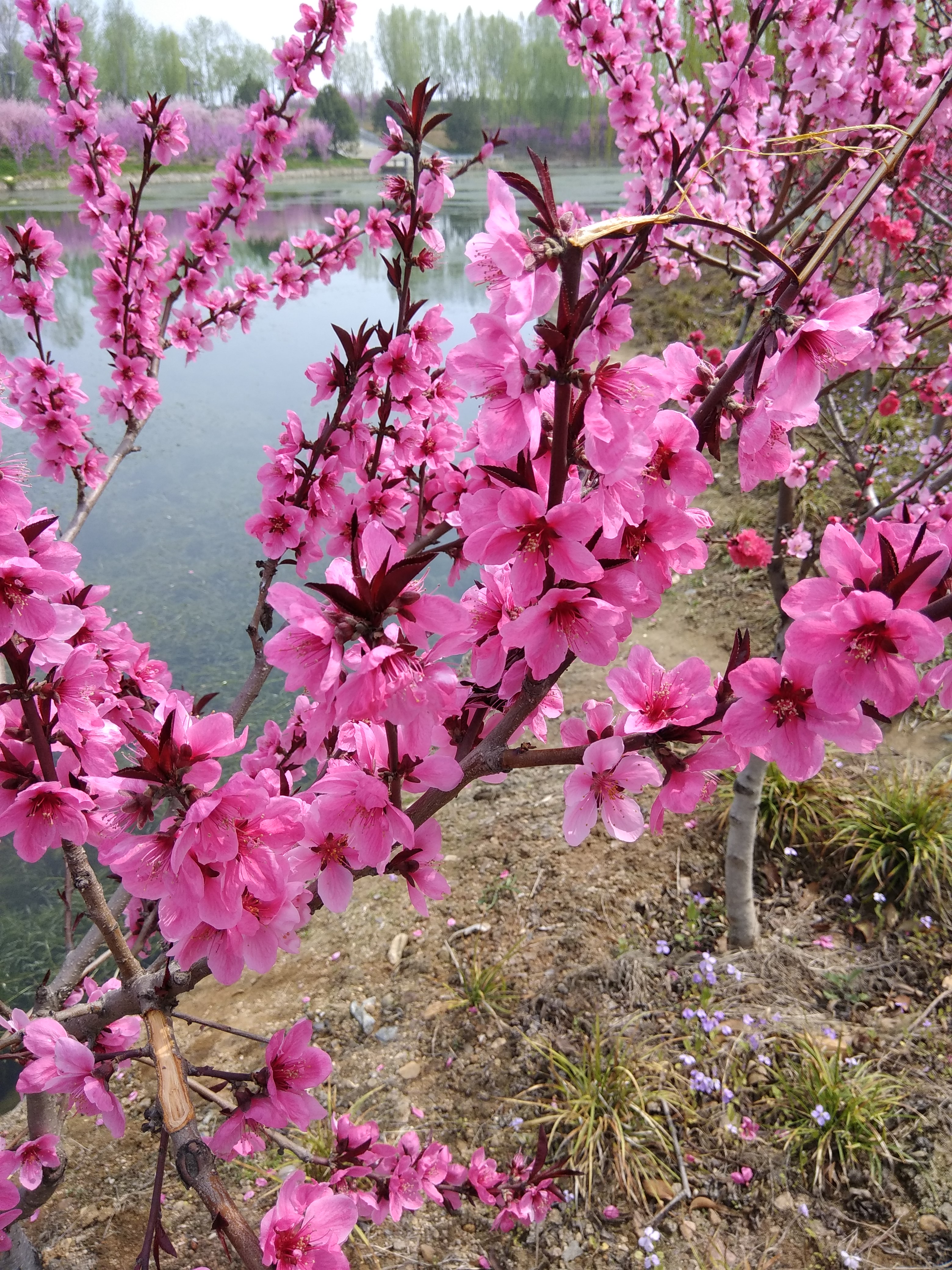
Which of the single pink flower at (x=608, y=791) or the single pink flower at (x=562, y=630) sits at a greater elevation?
the single pink flower at (x=562, y=630)

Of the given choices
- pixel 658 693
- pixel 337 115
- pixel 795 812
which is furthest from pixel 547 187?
pixel 337 115

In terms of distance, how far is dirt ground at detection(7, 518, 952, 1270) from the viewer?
6.59ft

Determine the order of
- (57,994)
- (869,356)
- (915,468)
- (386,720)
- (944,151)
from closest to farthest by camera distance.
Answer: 1. (386,720)
2. (57,994)
3. (869,356)
4. (915,468)
5. (944,151)

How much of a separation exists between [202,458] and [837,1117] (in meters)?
7.31

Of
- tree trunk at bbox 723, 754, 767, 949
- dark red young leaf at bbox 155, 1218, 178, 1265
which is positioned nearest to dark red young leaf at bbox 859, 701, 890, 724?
dark red young leaf at bbox 155, 1218, 178, 1265

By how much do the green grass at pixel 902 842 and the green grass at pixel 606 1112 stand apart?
49.8 inches

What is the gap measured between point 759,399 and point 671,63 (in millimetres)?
3784

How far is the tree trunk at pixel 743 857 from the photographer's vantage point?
254 centimetres

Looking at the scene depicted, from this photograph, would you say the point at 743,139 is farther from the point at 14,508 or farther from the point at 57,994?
the point at 57,994

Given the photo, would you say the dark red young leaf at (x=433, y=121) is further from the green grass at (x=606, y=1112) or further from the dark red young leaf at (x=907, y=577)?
the green grass at (x=606, y=1112)

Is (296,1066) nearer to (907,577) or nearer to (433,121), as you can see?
(907,577)

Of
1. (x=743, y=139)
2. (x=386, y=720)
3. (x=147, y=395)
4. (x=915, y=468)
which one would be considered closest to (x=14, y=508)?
(x=386, y=720)

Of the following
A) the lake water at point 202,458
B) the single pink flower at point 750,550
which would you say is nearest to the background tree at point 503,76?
the lake water at point 202,458

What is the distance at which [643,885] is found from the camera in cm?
310
